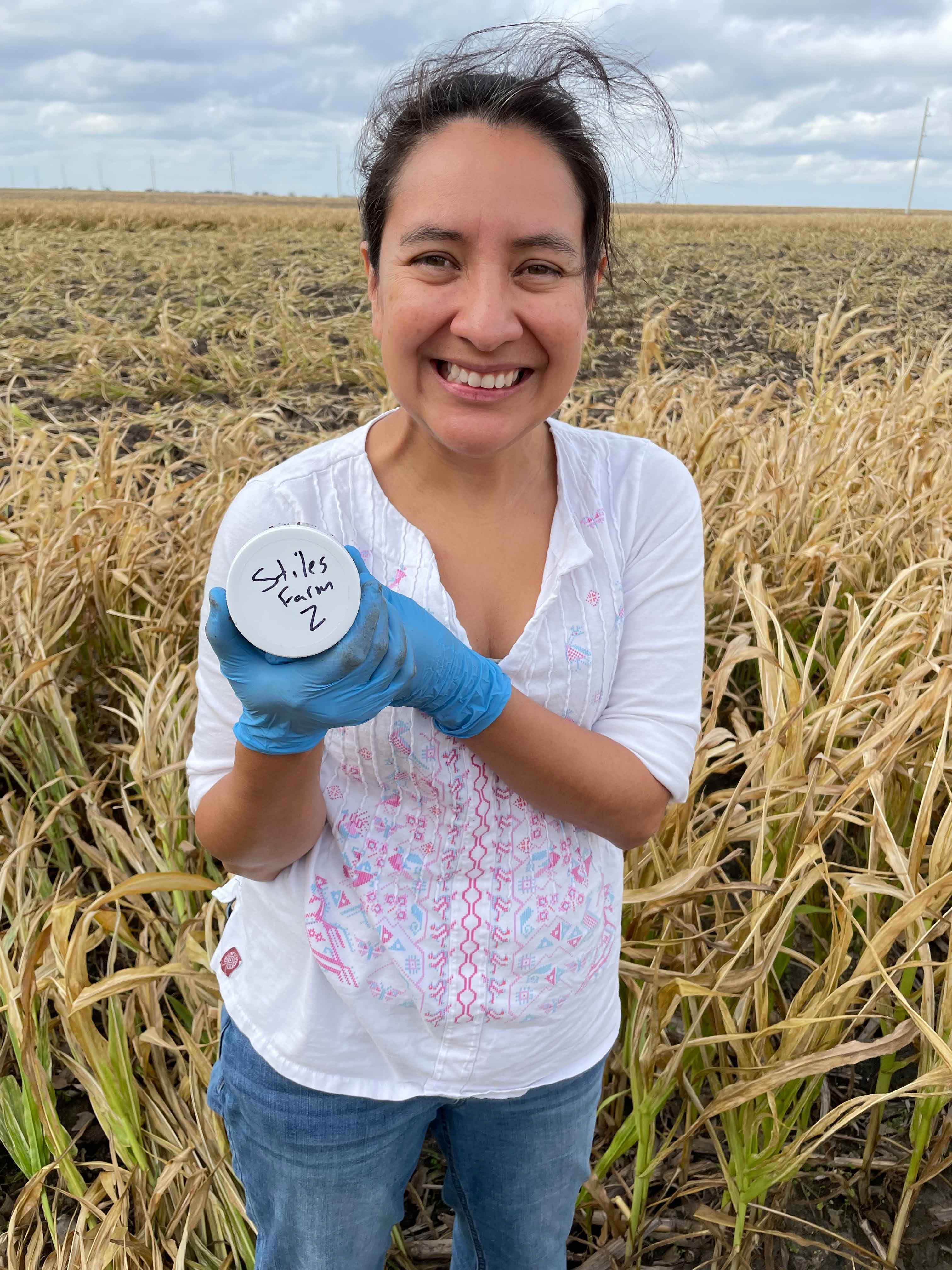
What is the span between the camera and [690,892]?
1.35m

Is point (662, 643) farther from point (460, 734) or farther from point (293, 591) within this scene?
point (293, 591)

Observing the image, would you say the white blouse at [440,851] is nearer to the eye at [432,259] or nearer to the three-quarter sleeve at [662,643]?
the three-quarter sleeve at [662,643]

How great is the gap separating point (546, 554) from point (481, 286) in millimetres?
285

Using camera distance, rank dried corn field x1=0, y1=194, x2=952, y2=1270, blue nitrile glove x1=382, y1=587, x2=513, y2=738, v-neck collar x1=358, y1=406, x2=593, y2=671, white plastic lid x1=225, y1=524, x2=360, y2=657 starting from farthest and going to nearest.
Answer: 1. dried corn field x1=0, y1=194, x2=952, y2=1270
2. v-neck collar x1=358, y1=406, x2=593, y2=671
3. blue nitrile glove x1=382, y1=587, x2=513, y2=738
4. white plastic lid x1=225, y1=524, x2=360, y2=657

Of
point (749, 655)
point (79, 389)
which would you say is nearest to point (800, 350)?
point (79, 389)

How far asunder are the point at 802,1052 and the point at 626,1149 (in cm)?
32

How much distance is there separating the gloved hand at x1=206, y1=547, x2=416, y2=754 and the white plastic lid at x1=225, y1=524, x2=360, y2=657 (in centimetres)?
1

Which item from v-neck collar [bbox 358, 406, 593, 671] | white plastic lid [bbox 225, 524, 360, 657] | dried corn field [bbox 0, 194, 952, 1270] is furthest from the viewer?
dried corn field [bbox 0, 194, 952, 1270]

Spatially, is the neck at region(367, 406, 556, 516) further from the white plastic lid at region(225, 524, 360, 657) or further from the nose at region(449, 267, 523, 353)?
the white plastic lid at region(225, 524, 360, 657)

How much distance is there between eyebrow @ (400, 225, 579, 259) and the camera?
837 millimetres

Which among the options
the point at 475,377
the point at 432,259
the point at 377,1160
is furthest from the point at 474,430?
the point at 377,1160

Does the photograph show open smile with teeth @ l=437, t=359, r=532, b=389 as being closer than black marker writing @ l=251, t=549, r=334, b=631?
No

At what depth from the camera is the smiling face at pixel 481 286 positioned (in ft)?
2.75

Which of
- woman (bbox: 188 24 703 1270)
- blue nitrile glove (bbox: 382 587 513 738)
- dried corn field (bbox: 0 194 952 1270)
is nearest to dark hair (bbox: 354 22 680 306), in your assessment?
woman (bbox: 188 24 703 1270)
